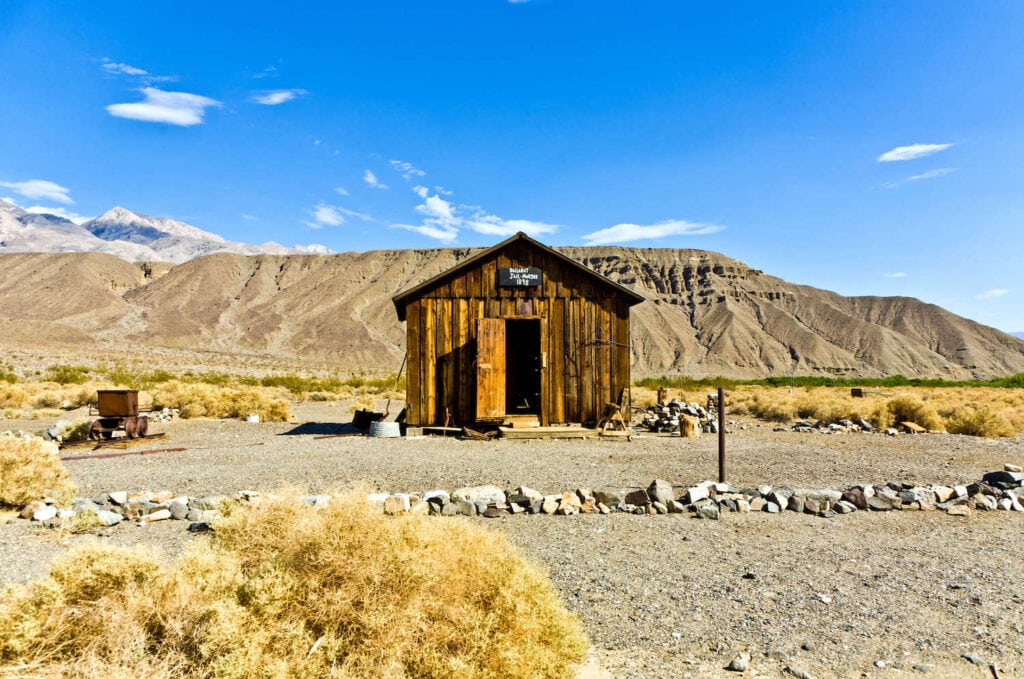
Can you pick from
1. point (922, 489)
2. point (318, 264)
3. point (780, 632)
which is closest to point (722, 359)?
point (318, 264)

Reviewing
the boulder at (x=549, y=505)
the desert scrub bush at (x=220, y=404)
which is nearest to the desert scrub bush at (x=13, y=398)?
the desert scrub bush at (x=220, y=404)

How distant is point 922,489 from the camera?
333 inches

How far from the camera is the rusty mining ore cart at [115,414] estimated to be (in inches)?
544

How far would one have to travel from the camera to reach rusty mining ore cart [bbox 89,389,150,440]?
1381 cm

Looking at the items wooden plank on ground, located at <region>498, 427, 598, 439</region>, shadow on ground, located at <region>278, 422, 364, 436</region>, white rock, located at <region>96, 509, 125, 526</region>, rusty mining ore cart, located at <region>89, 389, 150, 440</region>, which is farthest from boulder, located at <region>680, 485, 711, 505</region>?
rusty mining ore cart, located at <region>89, 389, 150, 440</region>

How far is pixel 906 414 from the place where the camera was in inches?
736

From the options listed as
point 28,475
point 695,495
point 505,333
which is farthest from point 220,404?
point 695,495

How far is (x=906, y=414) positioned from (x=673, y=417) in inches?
300

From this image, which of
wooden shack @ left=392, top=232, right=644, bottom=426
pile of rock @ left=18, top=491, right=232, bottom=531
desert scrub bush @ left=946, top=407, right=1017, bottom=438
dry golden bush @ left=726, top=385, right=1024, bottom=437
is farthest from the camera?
dry golden bush @ left=726, top=385, right=1024, bottom=437

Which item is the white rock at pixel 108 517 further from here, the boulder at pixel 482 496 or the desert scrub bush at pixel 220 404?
the desert scrub bush at pixel 220 404

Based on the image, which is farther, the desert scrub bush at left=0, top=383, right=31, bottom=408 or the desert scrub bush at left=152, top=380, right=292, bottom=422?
the desert scrub bush at left=0, top=383, right=31, bottom=408

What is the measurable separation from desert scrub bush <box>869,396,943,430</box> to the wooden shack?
9313 millimetres

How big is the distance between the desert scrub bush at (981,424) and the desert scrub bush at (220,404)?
2079 cm

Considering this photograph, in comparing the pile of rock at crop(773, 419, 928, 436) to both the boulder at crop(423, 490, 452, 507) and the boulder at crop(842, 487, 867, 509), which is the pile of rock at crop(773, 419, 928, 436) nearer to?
the boulder at crop(842, 487, 867, 509)
